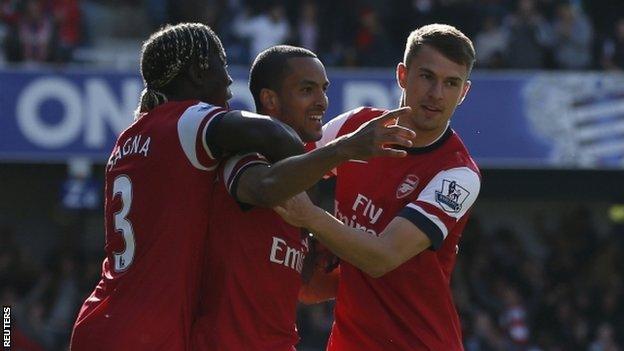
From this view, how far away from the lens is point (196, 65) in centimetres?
484

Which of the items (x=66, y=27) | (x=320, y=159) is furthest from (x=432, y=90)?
(x=66, y=27)

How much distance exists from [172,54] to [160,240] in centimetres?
70

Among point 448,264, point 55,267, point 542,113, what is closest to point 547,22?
point 542,113

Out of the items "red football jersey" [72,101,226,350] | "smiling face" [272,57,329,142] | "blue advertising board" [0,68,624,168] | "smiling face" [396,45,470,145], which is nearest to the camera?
"red football jersey" [72,101,226,350]

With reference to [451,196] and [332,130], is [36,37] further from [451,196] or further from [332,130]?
[451,196]

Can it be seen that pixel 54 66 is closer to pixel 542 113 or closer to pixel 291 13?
pixel 291 13

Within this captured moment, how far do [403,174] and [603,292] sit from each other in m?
10.4

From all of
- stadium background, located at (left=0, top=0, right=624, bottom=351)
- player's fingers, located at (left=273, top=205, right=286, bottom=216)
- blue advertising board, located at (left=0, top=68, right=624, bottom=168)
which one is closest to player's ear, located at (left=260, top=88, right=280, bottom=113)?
player's fingers, located at (left=273, top=205, right=286, bottom=216)

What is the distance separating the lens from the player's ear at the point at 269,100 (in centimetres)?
506

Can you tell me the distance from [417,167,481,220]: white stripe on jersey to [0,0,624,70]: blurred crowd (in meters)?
9.40

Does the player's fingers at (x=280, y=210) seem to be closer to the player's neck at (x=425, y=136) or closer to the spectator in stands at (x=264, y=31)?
the player's neck at (x=425, y=136)

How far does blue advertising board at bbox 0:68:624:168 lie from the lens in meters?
14.5

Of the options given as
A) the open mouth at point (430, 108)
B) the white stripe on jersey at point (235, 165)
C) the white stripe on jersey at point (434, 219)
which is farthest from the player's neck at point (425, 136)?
the white stripe on jersey at point (235, 165)

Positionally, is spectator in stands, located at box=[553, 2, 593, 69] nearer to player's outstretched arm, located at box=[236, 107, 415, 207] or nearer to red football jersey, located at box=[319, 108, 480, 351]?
red football jersey, located at box=[319, 108, 480, 351]
